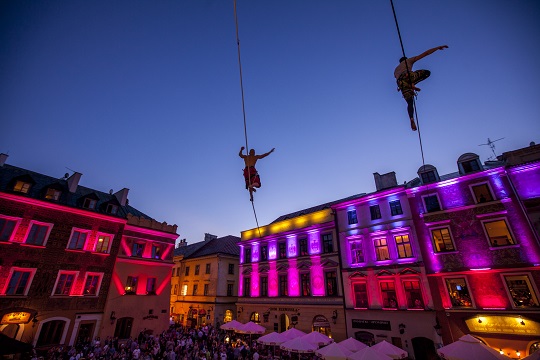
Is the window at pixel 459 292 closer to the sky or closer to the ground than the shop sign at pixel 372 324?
closer to the sky

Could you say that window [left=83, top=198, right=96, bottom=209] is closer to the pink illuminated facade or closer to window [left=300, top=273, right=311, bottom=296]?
the pink illuminated facade

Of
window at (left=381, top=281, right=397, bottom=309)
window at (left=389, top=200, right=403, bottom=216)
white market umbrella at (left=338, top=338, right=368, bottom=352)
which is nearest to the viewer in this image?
white market umbrella at (left=338, top=338, right=368, bottom=352)

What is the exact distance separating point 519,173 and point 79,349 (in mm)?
34996

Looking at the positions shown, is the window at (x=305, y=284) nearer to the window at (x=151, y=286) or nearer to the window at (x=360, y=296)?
the window at (x=360, y=296)

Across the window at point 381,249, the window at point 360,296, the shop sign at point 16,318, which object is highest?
the window at point 381,249

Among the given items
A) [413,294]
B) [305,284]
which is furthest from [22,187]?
[413,294]

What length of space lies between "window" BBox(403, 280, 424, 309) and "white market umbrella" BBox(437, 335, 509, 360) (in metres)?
8.11

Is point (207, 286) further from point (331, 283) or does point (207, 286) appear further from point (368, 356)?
point (368, 356)

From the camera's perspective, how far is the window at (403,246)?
68.2 ft

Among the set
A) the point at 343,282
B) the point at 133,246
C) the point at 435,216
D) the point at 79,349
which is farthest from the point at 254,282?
the point at 435,216

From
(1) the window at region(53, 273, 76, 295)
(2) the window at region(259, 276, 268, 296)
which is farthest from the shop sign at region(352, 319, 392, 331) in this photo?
(1) the window at region(53, 273, 76, 295)

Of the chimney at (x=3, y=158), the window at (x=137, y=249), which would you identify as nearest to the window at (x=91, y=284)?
the window at (x=137, y=249)

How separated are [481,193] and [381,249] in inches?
335

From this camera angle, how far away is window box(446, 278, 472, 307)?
1758 cm
